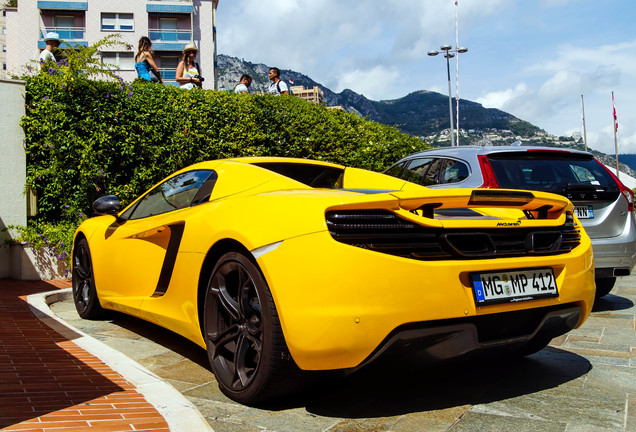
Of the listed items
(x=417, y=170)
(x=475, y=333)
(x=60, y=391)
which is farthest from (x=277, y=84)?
(x=475, y=333)

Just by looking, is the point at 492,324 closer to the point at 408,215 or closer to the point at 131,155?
the point at 408,215

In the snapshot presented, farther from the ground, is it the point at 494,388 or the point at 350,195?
the point at 350,195

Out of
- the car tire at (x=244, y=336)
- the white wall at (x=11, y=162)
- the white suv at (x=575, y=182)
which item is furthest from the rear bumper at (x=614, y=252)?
the white wall at (x=11, y=162)

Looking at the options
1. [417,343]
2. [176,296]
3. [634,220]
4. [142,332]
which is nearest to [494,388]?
[417,343]

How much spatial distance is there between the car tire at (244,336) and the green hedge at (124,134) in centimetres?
539

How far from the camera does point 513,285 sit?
294cm

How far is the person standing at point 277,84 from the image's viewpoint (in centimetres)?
1134

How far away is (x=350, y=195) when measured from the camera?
2826mm

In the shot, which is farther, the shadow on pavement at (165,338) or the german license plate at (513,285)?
the shadow on pavement at (165,338)

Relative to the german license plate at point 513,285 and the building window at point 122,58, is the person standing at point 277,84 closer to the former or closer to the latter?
the german license plate at point 513,285

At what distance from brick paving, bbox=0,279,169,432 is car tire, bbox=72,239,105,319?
1.88 ft

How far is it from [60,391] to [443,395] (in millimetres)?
1987

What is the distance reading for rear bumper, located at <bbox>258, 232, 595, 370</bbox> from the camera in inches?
101

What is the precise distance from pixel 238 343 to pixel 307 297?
0.64 meters
